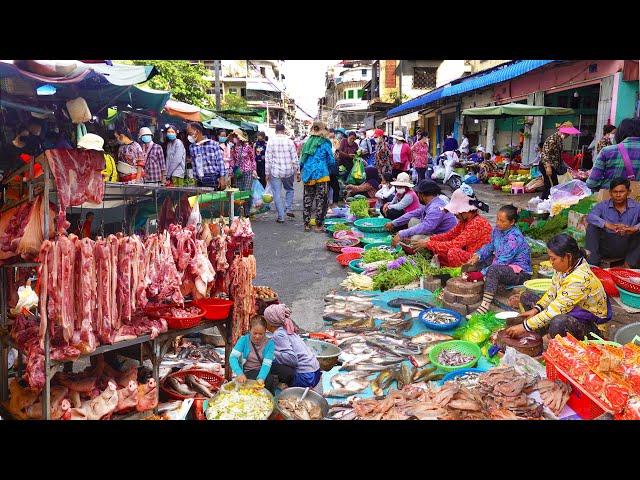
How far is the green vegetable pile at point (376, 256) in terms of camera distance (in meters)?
8.02

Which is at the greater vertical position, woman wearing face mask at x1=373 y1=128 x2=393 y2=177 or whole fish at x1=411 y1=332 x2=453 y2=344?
woman wearing face mask at x1=373 y1=128 x2=393 y2=177

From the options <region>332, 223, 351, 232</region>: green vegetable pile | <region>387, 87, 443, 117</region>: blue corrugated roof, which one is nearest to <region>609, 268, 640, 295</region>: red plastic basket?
A: <region>332, 223, 351, 232</region>: green vegetable pile

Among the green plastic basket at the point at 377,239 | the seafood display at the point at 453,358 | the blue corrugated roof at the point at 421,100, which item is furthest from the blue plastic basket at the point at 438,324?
the blue corrugated roof at the point at 421,100

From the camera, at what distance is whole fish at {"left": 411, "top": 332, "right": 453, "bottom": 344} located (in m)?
5.31

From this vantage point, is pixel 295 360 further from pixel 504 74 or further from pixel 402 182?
pixel 504 74

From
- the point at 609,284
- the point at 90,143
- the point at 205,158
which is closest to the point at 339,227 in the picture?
the point at 205,158

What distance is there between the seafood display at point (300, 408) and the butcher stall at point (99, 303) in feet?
2.65

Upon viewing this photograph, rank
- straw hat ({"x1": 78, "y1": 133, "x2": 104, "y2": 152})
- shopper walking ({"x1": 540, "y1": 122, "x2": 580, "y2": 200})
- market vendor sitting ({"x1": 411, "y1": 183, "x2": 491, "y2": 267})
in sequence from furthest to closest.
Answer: shopper walking ({"x1": 540, "y1": 122, "x2": 580, "y2": 200}), market vendor sitting ({"x1": 411, "y1": 183, "x2": 491, "y2": 267}), straw hat ({"x1": 78, "y1": 133, "x2": 104, "y2": 152})

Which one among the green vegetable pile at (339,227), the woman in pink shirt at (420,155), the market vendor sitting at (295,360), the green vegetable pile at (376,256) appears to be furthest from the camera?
the woman in pink shirt at (420,155)

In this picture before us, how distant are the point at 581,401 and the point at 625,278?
2126 millimetres

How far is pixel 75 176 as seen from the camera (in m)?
3.76

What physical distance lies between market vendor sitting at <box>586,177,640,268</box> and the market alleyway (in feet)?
11.3

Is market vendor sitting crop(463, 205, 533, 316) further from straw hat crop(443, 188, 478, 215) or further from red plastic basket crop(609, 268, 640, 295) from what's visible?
red plastic basket crop(609, 268, 640, 295)

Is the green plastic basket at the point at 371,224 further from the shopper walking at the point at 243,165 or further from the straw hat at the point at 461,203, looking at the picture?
the shopper walking at the point at 243,165
